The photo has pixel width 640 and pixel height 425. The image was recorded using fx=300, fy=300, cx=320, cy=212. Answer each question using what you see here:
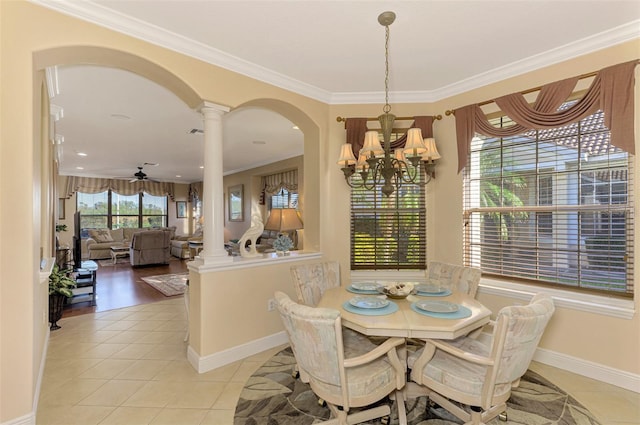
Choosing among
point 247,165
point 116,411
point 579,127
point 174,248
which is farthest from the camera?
point 174,248

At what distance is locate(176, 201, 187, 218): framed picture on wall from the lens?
452 inches

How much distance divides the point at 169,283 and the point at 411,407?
5310 millimetres

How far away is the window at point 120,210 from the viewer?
9.93 metres

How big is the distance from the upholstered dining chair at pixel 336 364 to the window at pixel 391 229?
171cm

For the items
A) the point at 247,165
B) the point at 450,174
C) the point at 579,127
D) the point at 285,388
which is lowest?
the point at 285,388

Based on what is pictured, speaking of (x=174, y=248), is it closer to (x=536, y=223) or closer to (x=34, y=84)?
(x=34, y=84)

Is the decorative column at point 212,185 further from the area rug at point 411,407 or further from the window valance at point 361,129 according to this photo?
the window valance at point 361,129

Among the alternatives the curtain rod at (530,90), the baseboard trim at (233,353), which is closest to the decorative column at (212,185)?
the baseboard trim at (233,353)

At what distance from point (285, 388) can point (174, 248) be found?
327 inches

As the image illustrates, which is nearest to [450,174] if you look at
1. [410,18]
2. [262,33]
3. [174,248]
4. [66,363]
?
[410,18]

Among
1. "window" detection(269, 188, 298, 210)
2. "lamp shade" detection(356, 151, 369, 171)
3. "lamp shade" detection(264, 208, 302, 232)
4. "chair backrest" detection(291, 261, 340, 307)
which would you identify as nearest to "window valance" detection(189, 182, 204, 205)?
"window" detection(269, 188, 298, 210)

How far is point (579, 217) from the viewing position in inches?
102

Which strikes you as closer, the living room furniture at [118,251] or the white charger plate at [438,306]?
the white charger plate at [438,306]

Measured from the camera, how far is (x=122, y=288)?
5.62 m
